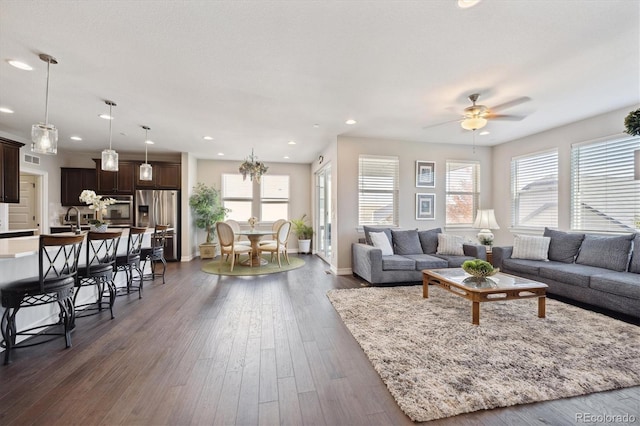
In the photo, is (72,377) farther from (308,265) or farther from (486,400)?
(308,265)

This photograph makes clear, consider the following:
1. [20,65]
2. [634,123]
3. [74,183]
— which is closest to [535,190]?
Result: [634,123]

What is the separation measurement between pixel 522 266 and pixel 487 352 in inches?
97.3

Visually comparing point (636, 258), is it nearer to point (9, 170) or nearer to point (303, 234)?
point (303, 234)

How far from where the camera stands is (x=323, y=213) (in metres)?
6.92

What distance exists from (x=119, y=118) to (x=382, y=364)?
489cm

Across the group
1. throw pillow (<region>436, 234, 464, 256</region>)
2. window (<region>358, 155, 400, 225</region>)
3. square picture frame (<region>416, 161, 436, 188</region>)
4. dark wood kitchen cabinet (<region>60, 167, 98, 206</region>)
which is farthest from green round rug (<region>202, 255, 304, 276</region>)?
dark wood kitchen cabinet (<region>60, 167, 98, 206</region>)

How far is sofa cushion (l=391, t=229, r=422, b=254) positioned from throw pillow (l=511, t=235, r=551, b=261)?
1510 millimetres

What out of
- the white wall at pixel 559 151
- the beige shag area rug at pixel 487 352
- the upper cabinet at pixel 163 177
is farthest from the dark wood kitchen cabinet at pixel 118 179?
the white wall at pixel 559 151

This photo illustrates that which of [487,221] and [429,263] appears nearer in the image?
[429,263]

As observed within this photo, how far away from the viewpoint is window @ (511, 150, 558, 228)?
4.75 m

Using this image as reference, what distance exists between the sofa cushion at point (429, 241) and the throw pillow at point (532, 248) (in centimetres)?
121

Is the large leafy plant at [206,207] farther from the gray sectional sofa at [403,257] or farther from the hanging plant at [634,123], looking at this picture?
the hanging plant at [634,123]

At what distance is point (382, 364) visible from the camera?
2.06 m

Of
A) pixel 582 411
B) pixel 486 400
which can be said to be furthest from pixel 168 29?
pixel 582 411
